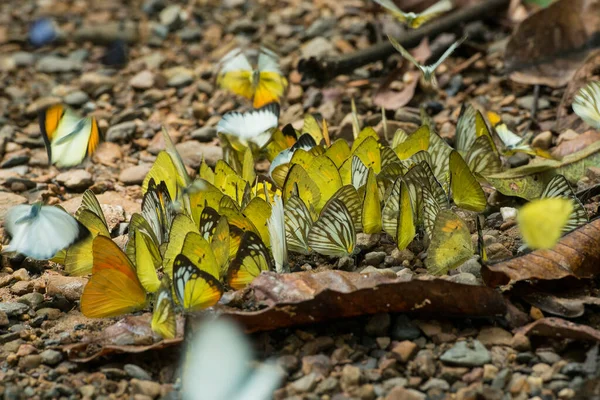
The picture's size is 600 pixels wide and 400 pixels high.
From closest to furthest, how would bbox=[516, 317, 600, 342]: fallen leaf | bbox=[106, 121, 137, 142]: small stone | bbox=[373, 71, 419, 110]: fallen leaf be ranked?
bbox=[516, 317, 600, 342]: fallen leaf, bbox=[373, 71, 419, 110]: fallen leaf, bbox=[106, 121, 137, 142]: small stone

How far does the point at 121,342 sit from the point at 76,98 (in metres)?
2.47

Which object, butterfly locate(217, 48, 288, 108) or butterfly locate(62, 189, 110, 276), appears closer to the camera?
butterfly locate(62, 189, 110, 276)

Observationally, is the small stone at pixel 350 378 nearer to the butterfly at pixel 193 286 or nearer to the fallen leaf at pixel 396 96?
the butterfly at pixel 193 286

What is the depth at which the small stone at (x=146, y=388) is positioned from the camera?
6.61 feet

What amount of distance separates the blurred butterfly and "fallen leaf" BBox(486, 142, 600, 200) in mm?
1285

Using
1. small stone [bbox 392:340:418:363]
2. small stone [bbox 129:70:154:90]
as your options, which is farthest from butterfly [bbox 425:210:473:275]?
small stone [bbox 129:70:154:90]

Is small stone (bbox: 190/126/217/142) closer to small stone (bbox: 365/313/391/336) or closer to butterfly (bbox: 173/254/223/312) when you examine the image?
butterfly (bbox: 173/254/223/312)

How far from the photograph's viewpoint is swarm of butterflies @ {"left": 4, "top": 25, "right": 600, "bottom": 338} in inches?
91.0

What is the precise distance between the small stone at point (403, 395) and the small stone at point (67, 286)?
110 cm

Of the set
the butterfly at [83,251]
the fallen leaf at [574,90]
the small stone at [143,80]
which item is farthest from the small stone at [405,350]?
the small stone at [143,80]

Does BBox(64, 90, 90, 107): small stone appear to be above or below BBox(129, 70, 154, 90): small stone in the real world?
below

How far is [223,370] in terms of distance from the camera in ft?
6.79

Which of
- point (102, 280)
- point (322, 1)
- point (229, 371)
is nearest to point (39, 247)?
point (102, 280)

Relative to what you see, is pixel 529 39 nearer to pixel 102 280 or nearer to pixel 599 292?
pixel 599 292
